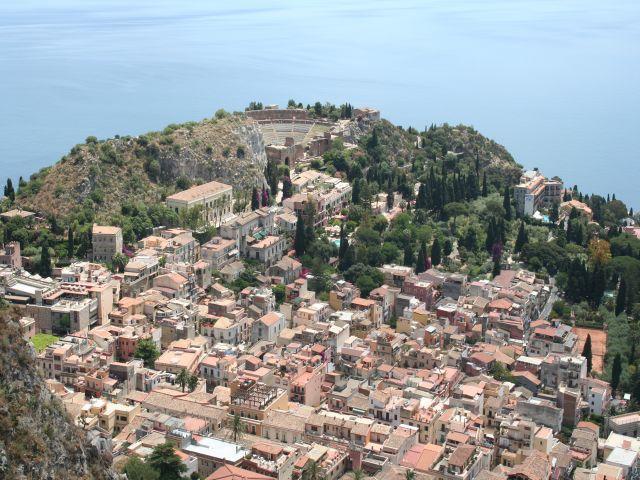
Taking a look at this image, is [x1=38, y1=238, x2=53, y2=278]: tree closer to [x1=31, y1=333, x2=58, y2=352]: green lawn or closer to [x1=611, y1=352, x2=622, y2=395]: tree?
[x1=31, y1=333, x2=58, y2=352]: green lawn

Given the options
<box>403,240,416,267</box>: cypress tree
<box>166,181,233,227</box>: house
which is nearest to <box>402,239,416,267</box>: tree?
<box>403,240,416,267</box>: cypress tree

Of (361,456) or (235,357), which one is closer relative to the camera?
(361,456)

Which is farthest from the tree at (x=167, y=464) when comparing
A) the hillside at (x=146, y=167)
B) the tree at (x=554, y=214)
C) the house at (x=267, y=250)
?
the tree at (x=554, y=214)

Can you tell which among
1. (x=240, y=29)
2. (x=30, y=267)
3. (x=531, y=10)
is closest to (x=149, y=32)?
(x=240, y=29)

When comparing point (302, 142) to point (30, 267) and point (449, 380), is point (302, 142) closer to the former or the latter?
point (30, 267)

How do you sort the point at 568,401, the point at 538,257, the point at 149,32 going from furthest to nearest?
the point at 149,32 → the point at 538,257 → the point at 568,401

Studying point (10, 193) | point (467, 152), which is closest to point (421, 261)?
point (10, 193)

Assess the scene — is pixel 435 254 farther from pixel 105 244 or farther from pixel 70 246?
pixel 70 246
